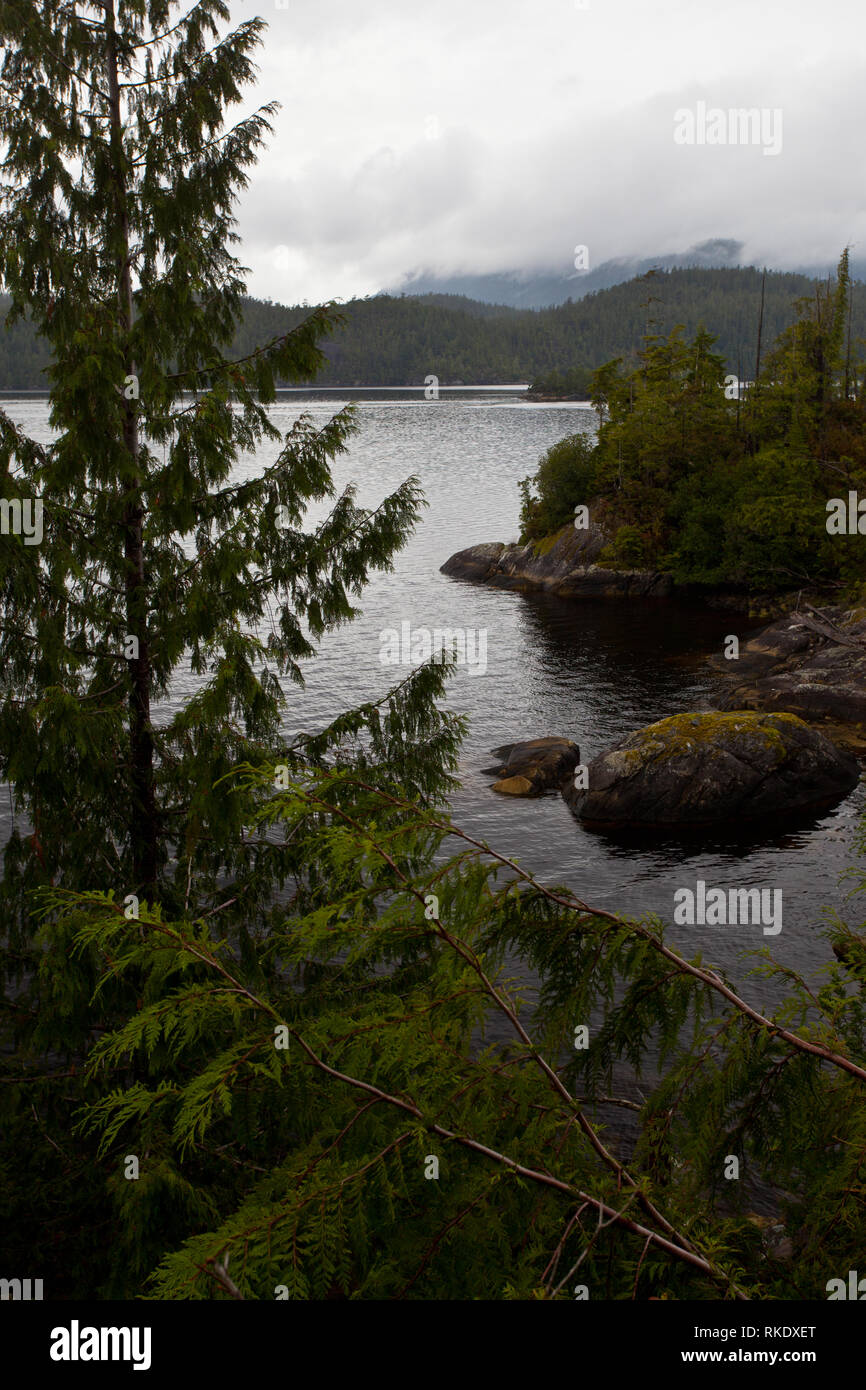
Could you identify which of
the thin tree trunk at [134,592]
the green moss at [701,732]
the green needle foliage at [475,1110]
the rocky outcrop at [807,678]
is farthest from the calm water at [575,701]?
the green needle foliage at [475,1110]

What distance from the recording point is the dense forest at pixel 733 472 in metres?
46.3

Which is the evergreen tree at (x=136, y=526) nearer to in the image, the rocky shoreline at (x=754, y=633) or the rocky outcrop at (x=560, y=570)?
the rocky shoreline at (x=754, y=633)

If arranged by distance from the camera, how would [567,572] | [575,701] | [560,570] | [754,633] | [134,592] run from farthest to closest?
[560,570]
[567,572]
[754,633]
[575,701]
[134,592]

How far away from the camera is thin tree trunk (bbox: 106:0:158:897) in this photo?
9.62 m

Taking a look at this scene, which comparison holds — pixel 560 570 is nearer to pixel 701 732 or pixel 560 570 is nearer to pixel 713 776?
pixel 701 732

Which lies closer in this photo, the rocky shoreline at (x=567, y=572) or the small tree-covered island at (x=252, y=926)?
the small tree-covered island at (x=252, y=926)

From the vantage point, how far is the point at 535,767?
88.1ft

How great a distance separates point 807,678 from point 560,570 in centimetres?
2370

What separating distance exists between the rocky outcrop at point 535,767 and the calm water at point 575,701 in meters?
0.58

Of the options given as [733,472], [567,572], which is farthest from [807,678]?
[733,472]

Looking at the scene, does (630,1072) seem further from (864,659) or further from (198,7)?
(864,659)

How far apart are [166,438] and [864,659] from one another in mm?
29004

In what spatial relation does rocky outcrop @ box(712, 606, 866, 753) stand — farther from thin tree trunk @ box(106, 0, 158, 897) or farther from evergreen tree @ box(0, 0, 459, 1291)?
thin tree trunk @ box(106, 0, 158, 897)

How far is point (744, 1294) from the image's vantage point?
3.29 m
